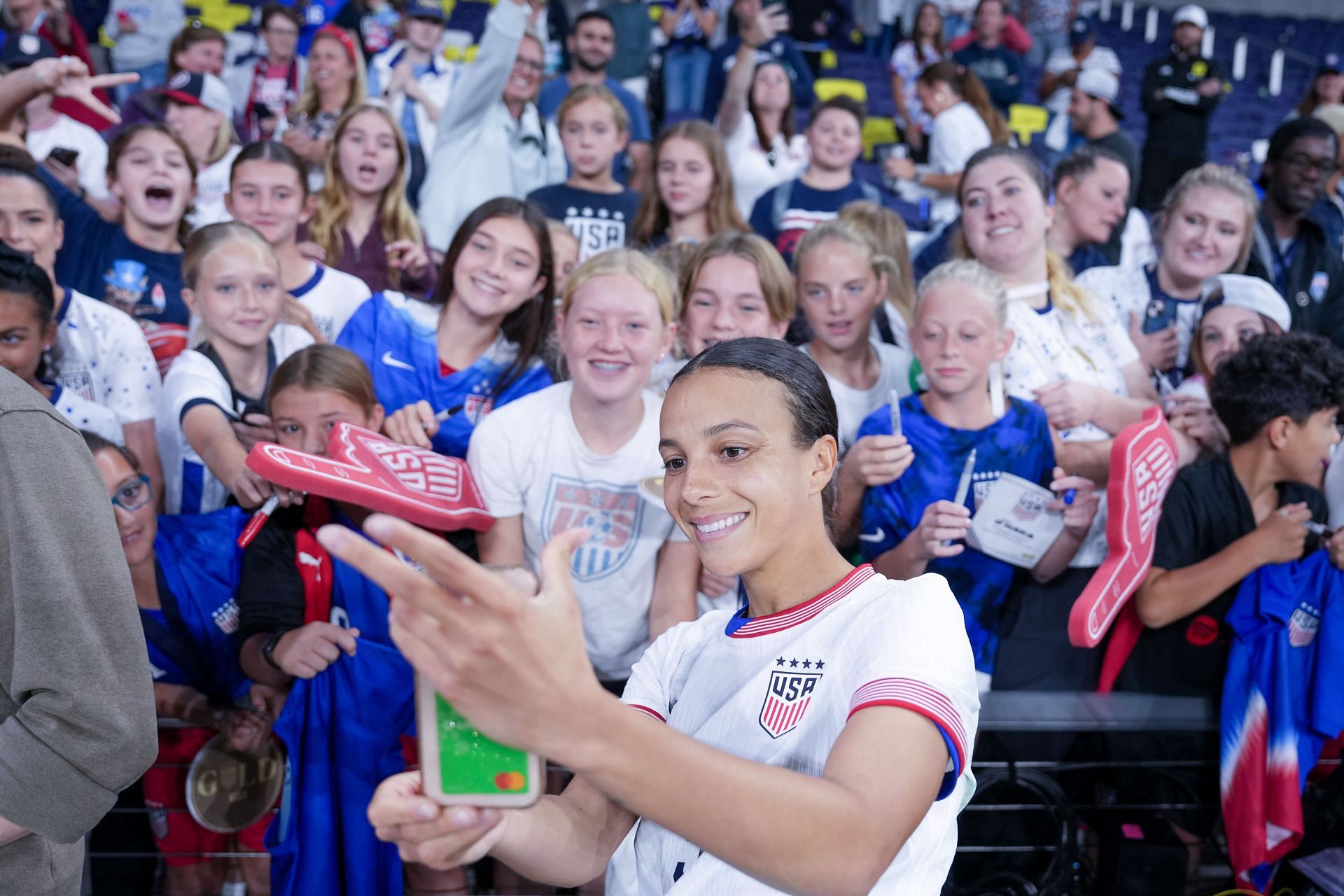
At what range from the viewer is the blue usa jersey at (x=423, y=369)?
319 cm

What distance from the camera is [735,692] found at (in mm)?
1462

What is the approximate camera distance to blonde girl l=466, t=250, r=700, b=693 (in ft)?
8.80

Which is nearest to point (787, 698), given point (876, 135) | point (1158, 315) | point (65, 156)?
point (1158, 315)

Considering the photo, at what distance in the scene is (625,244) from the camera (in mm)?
4367

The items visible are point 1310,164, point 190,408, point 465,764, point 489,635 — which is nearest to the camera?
point 489,635

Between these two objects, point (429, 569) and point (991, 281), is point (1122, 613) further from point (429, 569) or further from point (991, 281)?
point (429, 569)

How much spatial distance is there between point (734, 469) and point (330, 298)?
8.41 feet

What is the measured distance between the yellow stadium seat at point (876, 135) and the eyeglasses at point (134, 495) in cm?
730

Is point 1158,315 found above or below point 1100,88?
below

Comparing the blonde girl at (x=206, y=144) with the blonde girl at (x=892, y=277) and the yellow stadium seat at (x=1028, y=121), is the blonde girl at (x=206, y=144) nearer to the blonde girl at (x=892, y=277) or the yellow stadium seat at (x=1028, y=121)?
the blonde girl at (x=892, y=277)

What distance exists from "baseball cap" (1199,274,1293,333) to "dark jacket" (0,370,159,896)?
3.05 metres

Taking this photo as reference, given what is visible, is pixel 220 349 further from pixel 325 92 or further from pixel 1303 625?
pixel 1303 625

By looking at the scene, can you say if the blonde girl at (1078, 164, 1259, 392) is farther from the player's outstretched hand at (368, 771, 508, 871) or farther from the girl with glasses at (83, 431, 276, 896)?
the player's outstretched hand at (368, 771, 508, 871)

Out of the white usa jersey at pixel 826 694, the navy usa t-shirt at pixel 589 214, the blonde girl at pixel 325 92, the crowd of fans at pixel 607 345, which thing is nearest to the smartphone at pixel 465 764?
the white usa jersey at pixel 826 694
